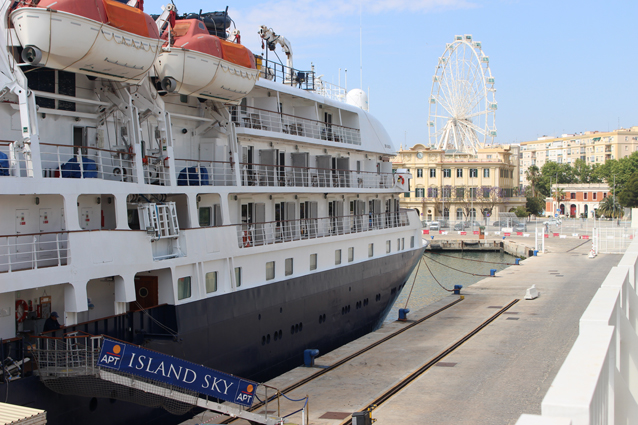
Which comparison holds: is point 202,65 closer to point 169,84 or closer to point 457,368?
point 169,84

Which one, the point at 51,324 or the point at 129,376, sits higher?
the point at 51,324

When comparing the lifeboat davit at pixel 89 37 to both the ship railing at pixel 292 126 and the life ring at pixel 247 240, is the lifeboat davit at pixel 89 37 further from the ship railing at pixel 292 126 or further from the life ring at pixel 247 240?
the ship railing at pixel 292 126

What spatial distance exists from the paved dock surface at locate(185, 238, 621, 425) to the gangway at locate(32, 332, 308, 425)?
186 cm

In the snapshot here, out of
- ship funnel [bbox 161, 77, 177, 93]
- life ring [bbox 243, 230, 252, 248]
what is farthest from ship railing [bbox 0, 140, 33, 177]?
life ring [bbox 243, 230, 252, 248]

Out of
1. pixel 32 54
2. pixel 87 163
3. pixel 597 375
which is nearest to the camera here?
pixel 597 375

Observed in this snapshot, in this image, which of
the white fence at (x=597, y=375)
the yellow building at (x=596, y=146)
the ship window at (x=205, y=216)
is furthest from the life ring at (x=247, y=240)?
the yellow building at (x=596, y=146)

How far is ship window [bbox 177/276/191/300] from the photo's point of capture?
16.0m

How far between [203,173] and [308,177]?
6.35m

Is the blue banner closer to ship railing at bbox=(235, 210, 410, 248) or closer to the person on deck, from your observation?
the person on deck

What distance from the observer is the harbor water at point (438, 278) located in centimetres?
3725

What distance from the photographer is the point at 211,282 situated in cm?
1722

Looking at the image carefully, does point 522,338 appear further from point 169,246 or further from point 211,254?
point 169,246

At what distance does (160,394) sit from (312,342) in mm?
9343

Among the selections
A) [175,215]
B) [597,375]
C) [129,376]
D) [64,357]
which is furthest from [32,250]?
[597,375]
